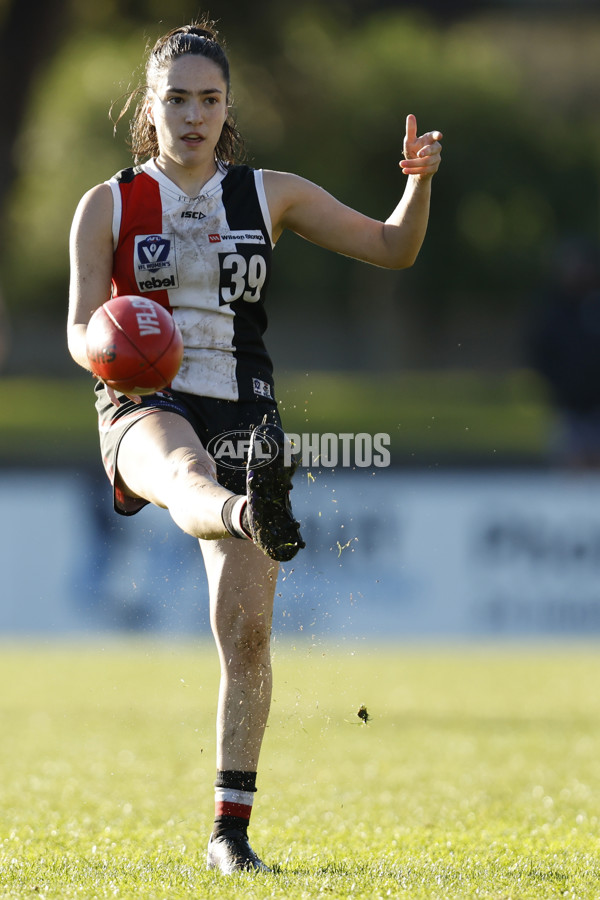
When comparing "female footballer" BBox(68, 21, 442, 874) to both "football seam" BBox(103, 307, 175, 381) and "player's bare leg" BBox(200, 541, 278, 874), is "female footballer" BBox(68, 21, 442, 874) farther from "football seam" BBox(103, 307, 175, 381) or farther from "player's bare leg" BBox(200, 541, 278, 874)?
"football seam" BBox(103, 307, 175, 381)

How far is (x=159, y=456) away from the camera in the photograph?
165 inches

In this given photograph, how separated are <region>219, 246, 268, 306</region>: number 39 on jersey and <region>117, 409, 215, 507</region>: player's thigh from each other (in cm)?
45

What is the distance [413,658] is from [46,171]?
21024 mm

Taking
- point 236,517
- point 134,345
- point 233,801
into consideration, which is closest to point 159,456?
point 134,345

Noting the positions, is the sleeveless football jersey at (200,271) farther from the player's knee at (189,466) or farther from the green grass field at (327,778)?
the green grass field at (327,778)

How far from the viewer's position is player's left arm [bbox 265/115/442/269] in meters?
4.73

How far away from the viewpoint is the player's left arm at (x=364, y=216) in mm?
4730

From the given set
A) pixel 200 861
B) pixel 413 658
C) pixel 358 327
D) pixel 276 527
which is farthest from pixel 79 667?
pixel 358 327

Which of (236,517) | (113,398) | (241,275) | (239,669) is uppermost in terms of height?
(241,275)

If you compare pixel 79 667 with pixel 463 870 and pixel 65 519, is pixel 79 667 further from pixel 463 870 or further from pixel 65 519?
pixel 463 870

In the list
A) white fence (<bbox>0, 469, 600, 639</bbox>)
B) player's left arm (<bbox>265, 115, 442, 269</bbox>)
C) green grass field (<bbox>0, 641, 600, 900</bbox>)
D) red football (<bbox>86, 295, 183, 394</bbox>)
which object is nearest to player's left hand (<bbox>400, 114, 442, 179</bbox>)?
player's left arm (<bbox>265, 115, 442, 269</bbox>)

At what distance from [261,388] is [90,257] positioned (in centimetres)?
68

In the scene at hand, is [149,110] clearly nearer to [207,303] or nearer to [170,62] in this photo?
[170,62]

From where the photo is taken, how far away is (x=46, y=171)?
3031 cm
